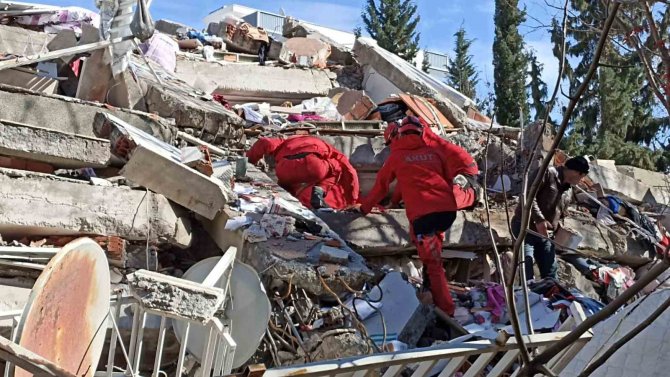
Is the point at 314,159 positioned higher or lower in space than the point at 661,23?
lower

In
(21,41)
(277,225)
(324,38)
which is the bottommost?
(277,225)

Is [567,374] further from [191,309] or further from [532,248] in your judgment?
[532,248]

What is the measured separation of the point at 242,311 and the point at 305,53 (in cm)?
976

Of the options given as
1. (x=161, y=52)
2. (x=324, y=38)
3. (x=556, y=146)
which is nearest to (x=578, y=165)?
(x=556, y=146)

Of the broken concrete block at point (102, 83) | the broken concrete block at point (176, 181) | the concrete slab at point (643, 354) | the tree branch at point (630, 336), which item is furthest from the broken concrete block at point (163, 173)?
the tree branch at point (630, 336)

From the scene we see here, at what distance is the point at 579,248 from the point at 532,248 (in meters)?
1.17

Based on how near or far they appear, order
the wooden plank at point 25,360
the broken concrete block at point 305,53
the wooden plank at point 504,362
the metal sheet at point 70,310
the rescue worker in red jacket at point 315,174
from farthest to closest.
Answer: the broken concrete block at point 305,53 → the rescue worker in red jacket at point 315,174 → the wooden plank at point 504,362 → the metal sheet at point 70,310 → the wooden plank at point 25,360

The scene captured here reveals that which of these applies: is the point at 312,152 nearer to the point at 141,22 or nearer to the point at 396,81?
the point at 141,22

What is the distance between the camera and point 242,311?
3955mm

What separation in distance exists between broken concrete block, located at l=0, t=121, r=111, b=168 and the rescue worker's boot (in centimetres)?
259

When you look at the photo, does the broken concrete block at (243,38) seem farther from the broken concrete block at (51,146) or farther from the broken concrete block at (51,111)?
the broken concrete block at (51,146)

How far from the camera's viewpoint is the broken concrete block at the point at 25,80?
8054 millimetres

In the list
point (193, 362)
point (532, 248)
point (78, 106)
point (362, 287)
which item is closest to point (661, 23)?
point (193, 362)

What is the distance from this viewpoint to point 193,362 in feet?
16.1
